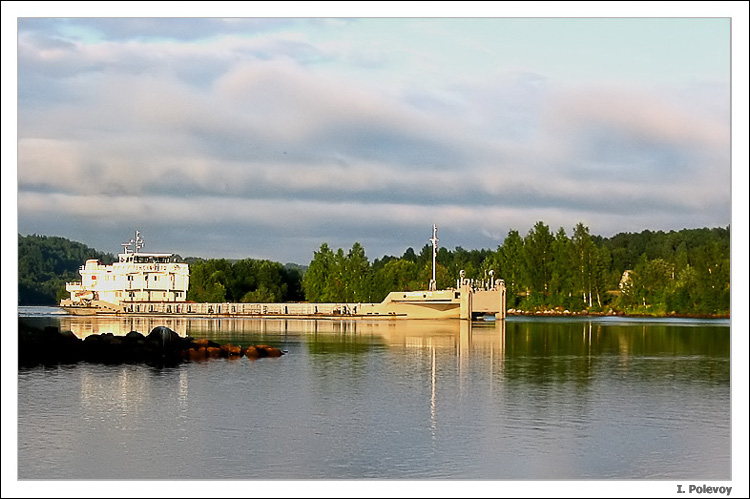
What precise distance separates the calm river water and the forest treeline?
28.7 metres

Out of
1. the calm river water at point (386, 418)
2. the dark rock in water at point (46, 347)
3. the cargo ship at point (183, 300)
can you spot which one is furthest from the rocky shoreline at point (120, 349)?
the cargo ship at point (183, 300)

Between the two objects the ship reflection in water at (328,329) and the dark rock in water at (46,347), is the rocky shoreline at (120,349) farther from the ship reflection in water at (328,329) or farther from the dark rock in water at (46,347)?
the ship reflection in water at (328,329)

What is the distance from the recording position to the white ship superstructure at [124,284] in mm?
56719

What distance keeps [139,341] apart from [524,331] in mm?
20576

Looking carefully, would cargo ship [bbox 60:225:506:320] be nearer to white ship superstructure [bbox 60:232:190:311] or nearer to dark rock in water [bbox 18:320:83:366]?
white ship superstructure [bbox 60:232:190:311]

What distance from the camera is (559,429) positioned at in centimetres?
1541

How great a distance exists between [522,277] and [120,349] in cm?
4389

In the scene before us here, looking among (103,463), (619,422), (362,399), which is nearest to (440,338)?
(362,399)

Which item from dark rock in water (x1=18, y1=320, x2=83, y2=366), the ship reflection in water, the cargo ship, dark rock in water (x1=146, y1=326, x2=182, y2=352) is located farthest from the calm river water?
the cargo ship

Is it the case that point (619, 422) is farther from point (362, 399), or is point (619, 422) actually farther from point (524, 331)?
point (524, 331)

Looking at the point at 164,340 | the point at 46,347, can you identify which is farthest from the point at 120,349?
the point at 46,347

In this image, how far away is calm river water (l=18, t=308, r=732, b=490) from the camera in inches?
508

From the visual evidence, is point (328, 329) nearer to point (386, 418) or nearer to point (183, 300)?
point (183, 300)

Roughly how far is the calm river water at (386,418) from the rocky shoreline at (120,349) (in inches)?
31.5
